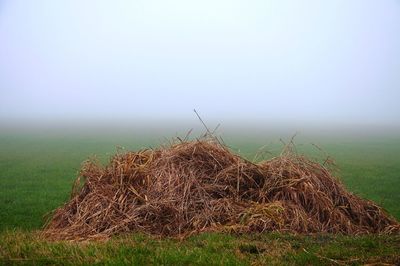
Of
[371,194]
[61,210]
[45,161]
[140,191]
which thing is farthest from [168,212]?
[45,161]

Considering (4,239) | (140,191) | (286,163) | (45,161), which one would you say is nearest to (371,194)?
(286,163)

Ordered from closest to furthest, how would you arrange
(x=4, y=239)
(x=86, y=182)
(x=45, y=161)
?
(x=4, y=239) → (x=86, y=182) → (x=45, y=161)

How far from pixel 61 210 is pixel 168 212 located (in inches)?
103

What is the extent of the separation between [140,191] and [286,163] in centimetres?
358

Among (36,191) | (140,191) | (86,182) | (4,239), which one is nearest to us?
(4,239)

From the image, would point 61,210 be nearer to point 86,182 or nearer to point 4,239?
point 86,182

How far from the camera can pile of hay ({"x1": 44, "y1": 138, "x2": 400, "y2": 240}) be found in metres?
9.02

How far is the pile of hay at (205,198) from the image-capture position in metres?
9.02

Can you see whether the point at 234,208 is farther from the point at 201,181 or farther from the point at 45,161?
the point at 45,161

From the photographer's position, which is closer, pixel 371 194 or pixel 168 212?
pixel 168 212

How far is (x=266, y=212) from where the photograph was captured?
9203 millimetres

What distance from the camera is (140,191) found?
10.0 metres

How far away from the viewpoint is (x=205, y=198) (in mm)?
9742

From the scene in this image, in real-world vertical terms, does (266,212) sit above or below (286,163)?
below
